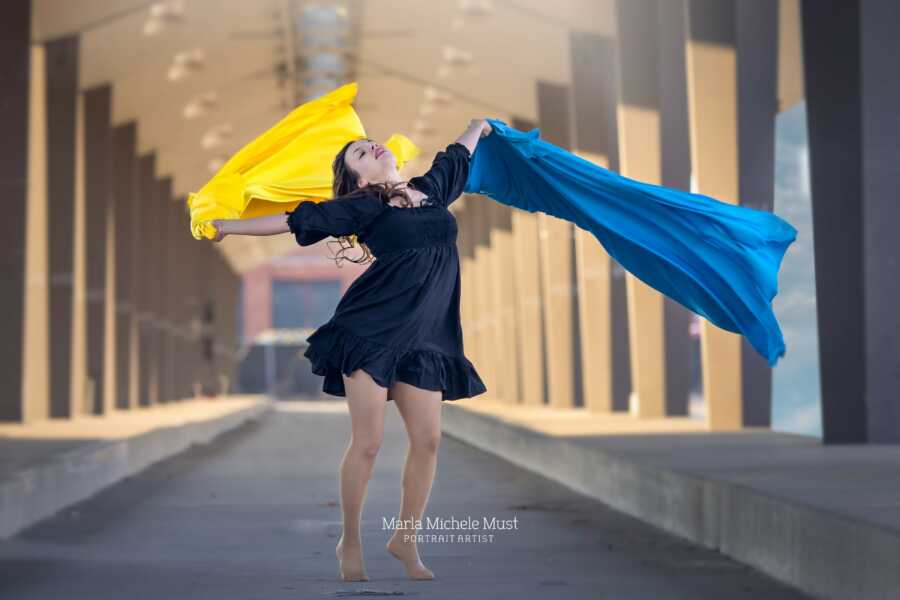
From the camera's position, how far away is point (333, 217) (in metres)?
6.67

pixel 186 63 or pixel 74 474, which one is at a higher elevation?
pixel 186 63

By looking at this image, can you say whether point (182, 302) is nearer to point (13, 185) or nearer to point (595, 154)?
point (595, 154)

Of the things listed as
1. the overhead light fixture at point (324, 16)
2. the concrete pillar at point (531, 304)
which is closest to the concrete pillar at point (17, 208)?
the overhead light fixture at point (324, 16)

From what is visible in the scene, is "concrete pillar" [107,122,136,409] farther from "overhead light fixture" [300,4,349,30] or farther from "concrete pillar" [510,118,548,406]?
"concrete pillar" [510,118,548,406]

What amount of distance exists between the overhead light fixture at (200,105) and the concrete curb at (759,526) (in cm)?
2507

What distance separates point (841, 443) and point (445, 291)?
7.30 meters

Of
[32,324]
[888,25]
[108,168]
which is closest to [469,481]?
[888,25]

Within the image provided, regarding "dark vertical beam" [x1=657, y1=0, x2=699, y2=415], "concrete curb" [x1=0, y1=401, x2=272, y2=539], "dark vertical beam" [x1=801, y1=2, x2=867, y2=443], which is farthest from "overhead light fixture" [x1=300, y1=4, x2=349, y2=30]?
"dark vertical beam" [x1=801, y1=2, x2=867, y2=443]

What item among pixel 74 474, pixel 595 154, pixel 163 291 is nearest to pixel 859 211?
pixel 74 474

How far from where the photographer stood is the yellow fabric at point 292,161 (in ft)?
24.3

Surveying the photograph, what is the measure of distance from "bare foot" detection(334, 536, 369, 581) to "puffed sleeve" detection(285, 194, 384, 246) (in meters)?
1.15

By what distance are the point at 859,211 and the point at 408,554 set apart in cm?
694

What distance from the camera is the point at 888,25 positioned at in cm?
1305

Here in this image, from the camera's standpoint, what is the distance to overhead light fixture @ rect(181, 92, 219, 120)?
3825 centimetres
